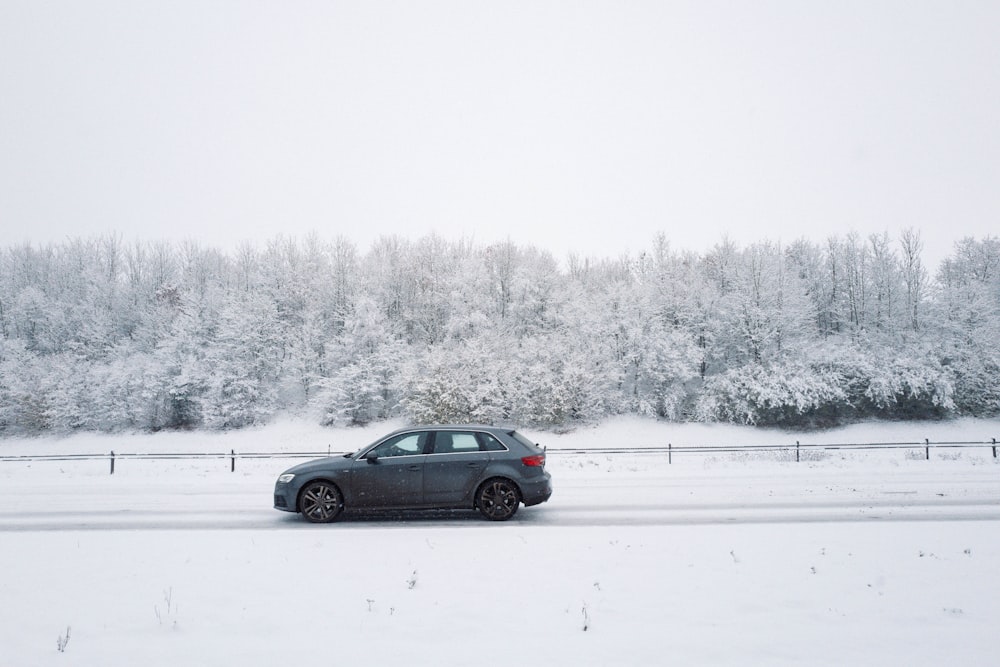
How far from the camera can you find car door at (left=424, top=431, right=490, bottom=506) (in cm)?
1055

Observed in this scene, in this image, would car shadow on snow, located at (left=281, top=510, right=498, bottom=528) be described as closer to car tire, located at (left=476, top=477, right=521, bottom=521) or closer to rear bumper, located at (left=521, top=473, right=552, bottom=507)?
car tire, located at (left=476, top=477, right=521, bottom=521)

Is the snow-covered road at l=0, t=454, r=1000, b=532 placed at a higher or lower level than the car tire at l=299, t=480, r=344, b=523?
lower

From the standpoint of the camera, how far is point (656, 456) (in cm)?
2681

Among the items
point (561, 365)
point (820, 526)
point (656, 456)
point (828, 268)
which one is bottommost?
point (656, 456)

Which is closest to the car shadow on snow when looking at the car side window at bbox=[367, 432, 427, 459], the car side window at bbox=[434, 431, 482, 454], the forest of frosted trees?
the car side window at bbox=[367, 432, 427, 459]

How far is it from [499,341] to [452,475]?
99.4 ft

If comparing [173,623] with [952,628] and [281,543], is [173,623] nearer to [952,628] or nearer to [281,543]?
[281,543]

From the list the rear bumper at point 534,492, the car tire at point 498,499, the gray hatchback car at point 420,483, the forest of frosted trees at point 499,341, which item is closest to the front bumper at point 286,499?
the gray hatchback car at point 420,483

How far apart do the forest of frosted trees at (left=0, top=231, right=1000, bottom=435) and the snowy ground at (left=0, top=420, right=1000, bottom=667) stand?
26213 millimetres

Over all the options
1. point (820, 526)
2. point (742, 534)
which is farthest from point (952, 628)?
point (820, 526)

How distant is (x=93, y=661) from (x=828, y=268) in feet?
178

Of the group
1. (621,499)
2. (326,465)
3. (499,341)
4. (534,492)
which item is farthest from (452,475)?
(499,341)

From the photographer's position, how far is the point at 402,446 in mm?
10891

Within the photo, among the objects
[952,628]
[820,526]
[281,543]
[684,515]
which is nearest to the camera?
[952,628]
